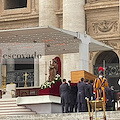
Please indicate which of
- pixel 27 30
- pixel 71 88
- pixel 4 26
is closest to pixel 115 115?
pixel 71 88

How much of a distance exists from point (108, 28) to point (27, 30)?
916cm

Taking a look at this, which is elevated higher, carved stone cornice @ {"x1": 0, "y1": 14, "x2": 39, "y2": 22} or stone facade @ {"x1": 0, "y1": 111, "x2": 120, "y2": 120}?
carved stone cornice @ {"x1": 0, "y1": 14, "x2": 39, "y2": 22}

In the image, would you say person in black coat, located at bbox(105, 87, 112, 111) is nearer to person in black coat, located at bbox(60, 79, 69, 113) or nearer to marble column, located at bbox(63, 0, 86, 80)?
person in black coat, located at bbox(60, 79, 69, 113)

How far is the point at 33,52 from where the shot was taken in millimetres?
25578

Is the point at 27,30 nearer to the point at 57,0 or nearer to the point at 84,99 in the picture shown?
the point at 84,99

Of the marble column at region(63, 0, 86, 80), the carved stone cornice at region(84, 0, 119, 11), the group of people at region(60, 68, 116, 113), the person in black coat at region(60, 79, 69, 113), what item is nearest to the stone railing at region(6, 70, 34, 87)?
the marble column at region(63, 0, 86, 80)

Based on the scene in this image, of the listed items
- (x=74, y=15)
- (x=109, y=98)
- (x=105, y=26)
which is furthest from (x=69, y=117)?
(x=105, y=26)

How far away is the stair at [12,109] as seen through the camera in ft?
62.4

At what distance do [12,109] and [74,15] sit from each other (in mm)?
10684

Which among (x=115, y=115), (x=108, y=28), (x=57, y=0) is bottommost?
(x=115, y=115)

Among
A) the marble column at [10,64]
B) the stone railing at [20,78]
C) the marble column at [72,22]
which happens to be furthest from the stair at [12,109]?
the marble column at [10,64]

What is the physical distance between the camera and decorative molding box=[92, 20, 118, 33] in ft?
94.6

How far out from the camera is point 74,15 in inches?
1136

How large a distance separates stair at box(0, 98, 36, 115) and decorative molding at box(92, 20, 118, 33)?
34.4 ft
